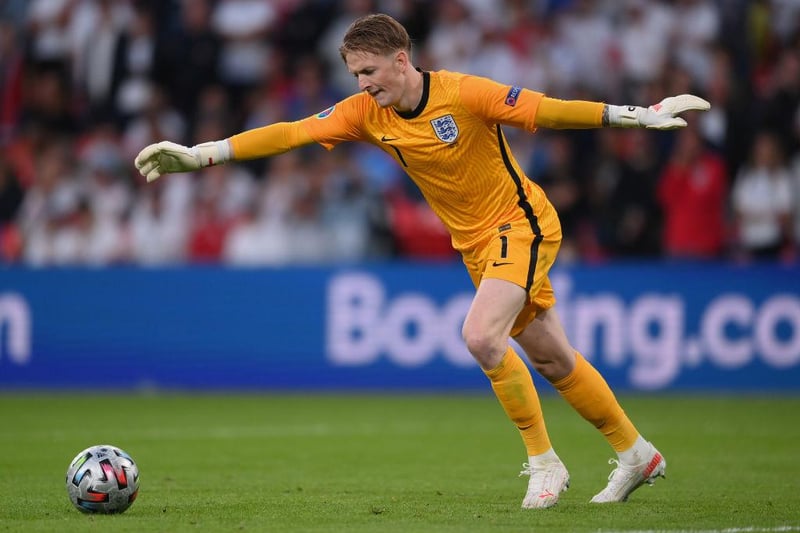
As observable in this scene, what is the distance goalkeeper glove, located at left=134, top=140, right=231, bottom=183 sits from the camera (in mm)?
7227

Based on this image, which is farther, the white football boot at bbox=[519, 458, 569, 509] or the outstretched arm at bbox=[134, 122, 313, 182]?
the outstretched arm at bbox=[134, 122, 313, 182]

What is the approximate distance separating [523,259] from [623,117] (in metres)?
0.93

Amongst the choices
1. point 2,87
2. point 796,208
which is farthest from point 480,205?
point 2,87

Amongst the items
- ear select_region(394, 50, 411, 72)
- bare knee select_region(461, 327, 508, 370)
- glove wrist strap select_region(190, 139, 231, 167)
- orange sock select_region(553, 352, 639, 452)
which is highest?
ear select_region(394, 50, 411, 72)

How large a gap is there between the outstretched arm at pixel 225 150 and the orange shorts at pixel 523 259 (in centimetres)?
116

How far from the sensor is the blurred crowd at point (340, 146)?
15.2 metres

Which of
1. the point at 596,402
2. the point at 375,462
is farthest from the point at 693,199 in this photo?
the point at 596,402

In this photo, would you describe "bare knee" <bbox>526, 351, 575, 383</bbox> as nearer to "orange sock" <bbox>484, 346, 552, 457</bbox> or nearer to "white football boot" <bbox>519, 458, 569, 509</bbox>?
"orange sock" <bbox>484, 346, 552, 457</bbox>

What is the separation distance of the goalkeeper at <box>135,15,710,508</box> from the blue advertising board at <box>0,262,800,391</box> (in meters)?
7.26

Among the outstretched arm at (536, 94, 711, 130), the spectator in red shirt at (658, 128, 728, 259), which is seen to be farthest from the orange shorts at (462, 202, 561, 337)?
the spectator in red shirt at (658, 128, 728, 259)

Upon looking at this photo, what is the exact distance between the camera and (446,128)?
281 inches

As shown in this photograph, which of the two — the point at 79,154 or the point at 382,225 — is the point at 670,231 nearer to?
the point at 382,225

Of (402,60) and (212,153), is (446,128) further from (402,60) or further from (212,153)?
(212,153)

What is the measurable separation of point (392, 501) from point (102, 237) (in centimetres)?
961
